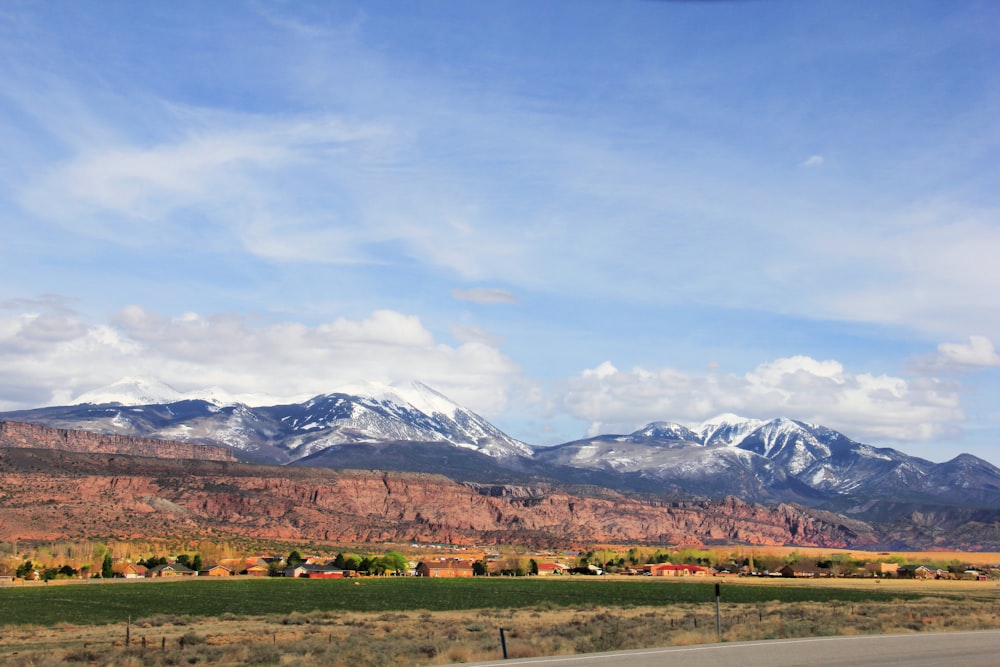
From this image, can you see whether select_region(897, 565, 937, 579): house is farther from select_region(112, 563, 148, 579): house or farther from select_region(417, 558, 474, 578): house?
select_region(112, 563, 148, 579): house

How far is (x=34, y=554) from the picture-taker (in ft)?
506

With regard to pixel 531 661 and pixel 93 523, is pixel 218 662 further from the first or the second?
pixel 93 523

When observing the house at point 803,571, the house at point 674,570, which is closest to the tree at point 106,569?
the house at point 674,570

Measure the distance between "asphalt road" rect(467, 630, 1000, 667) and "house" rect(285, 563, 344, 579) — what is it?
12642cm

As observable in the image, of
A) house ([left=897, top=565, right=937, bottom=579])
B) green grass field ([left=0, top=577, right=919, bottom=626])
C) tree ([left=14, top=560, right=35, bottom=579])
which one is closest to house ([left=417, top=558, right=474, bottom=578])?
tree ([left=14, top=560, right=35, bottom=579])

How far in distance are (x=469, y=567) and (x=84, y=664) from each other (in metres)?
155

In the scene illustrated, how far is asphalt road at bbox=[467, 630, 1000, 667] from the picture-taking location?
25.3 meters

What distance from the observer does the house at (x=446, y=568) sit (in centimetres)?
16875

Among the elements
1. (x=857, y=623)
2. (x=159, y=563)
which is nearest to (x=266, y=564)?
(x=159, y=563)

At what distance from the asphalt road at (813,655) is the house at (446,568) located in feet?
456

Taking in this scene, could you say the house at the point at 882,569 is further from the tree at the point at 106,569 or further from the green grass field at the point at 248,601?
the tree at the point at 106,569

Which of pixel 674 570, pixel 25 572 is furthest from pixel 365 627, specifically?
pixel 674 570

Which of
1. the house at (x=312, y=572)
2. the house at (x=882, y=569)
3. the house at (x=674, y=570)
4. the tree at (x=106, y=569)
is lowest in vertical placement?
the house at (x=674, y=570)

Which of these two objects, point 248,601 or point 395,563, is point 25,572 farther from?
point 248,601
